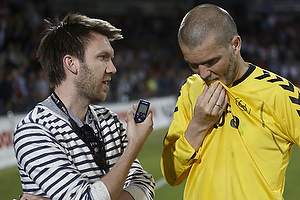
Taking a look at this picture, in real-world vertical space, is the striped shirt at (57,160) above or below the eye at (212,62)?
below

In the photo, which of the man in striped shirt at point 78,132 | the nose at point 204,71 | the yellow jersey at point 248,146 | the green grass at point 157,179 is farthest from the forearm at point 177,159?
the green grass at point 157,179

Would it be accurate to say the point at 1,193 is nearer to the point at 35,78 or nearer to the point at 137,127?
the point at 137,127

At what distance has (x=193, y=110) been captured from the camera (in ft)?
9.23

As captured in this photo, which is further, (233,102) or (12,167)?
(12,167)

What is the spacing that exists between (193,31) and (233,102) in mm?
Result: 515

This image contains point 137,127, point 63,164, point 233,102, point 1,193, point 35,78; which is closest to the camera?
point 63,164

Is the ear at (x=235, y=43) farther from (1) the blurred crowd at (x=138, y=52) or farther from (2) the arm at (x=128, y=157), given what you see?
(1) the blurred crowd at (x=138, y=52)

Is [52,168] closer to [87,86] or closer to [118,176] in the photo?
[118,176]

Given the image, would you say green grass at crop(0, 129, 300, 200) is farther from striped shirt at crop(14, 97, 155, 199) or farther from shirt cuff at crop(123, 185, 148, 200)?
striped shirt at crop(14, 97, 155, 199)

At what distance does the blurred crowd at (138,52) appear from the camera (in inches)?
486

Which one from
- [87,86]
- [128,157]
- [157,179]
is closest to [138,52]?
[157,179]

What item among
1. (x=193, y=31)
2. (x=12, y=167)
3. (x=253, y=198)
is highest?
→ (x=193, y=31)

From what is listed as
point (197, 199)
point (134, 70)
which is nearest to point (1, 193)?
point (197, 199)

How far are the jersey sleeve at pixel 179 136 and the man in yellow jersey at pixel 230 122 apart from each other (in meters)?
0.01
